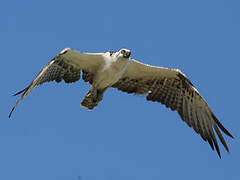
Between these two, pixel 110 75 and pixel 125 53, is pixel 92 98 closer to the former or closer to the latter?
pixel 110 75

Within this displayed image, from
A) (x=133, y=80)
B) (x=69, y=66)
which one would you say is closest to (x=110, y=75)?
(x=69, y=66)

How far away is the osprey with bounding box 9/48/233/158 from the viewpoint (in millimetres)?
12562

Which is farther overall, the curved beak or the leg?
the leg

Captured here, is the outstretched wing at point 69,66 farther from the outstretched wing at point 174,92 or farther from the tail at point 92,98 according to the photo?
the outstretched wing at point 174,92

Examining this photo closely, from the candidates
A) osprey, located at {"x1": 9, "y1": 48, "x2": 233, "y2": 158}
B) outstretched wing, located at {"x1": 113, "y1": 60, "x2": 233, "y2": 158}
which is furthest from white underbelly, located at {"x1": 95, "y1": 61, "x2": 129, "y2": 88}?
outstretched wing, located at {"x1": 113, "y1": 60, "x2": 233, "y2": 158}

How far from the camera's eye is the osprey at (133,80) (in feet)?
41.2

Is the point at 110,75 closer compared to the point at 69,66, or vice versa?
the point at 110,75

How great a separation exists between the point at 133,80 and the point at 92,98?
121 cm

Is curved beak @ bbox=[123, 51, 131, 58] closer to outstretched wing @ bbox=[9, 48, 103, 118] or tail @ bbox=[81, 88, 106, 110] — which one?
outstretched wing @ bbox=[9, 48, 103, 118]

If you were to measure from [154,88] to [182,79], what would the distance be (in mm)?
727

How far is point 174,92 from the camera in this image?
13.8 meters

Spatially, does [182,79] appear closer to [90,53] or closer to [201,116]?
[201,116]

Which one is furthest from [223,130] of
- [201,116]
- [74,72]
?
A: [74,72]

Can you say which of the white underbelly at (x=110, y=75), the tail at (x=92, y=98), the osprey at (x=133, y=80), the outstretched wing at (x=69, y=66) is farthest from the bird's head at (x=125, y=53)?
the tail at (x=92, y=98)
